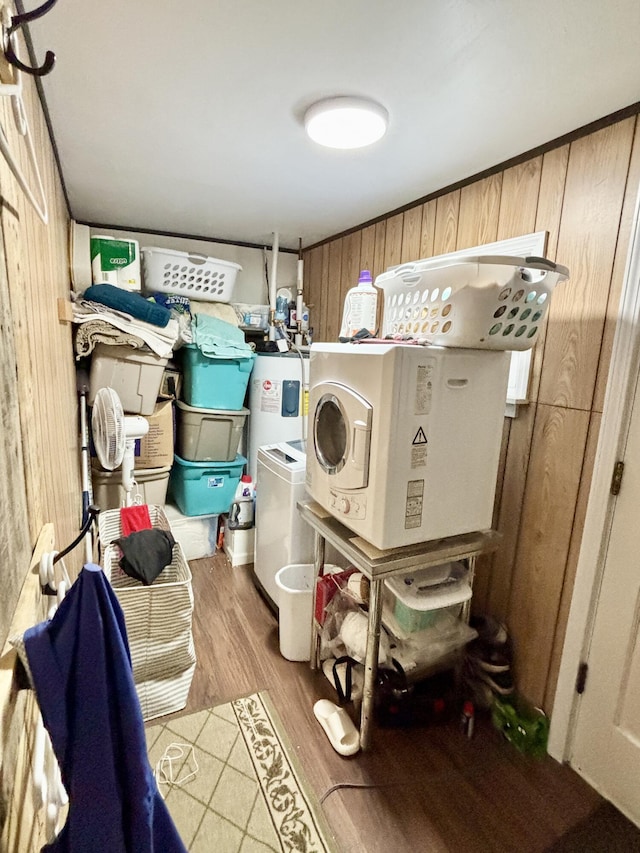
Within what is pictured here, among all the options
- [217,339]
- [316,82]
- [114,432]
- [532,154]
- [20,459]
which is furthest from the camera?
[217,339]

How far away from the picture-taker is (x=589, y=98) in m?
1.27

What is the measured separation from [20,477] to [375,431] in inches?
37.7

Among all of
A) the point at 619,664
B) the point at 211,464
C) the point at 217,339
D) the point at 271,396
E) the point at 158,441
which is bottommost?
the point at 619,664

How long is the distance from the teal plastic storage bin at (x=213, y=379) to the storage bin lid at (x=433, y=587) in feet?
5.27

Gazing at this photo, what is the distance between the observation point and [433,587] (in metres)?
1.61

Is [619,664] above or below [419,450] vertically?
below

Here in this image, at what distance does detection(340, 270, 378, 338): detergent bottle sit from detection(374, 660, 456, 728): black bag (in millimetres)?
1583

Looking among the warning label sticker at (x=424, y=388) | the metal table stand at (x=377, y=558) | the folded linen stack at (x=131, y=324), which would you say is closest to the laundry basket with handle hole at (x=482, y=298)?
the warning label sticker at (x=424, y=388)

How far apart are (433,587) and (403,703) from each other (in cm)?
49

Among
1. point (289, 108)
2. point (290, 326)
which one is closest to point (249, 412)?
point (290, 326)

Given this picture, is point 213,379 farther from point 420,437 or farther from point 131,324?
point 420,437

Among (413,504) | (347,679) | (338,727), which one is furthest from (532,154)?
(338,727)

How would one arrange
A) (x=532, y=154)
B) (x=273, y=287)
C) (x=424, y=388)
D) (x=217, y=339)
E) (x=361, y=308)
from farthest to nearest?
(x=273, y=287) < (x=217, y=339) < (x=361, y=308) < (x=532, y=154) < (x=424, y=388)

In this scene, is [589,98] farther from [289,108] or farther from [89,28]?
[89,28]
